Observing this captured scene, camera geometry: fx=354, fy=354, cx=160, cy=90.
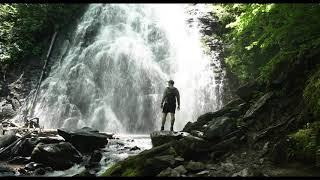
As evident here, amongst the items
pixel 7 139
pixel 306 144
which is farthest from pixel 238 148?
pixel 7 139

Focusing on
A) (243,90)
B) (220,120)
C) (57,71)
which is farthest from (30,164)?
(57,71)

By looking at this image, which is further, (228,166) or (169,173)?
(228,166)

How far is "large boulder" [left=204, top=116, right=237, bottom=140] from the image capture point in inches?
356

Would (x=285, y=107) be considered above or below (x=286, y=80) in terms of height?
below

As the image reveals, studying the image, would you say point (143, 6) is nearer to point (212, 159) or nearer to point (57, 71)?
point (57, 71)

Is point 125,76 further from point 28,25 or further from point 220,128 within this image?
point 220,128

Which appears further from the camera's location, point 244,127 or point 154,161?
point 244,127

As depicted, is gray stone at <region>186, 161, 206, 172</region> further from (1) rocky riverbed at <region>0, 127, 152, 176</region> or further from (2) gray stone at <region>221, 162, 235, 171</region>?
(1) rocky riverbed at <region>0, 127, 152, 176</region>

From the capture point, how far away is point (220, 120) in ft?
31.6

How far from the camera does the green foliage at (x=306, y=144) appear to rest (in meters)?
7.06

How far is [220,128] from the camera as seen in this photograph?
921cm

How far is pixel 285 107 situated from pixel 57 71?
1757 centimetres

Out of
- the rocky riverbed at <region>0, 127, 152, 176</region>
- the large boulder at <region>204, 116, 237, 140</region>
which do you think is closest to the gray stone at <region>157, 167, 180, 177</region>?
the large boulder at <region>204, 116, 237, 140</region>

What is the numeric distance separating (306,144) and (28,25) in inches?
956
